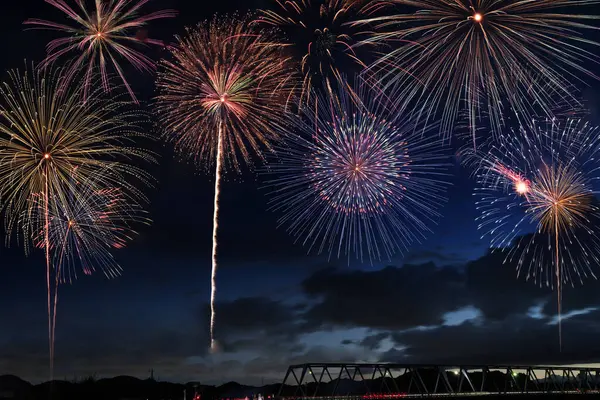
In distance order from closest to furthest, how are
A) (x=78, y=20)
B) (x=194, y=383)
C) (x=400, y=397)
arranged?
(x=78, y=20) < (x=194, y=383) < (x=400, y=397)

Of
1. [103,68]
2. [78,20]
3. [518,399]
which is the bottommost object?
[518,399]

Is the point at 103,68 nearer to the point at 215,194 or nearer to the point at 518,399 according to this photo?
the point at 215,194

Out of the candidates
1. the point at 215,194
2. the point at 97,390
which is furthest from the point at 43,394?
the point at 215,194

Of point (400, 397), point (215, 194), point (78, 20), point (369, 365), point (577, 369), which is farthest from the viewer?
point (577, 369)

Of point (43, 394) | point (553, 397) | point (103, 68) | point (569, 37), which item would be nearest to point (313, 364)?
point (103, 68)

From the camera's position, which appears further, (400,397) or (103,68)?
(400,397)

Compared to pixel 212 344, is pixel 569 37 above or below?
above

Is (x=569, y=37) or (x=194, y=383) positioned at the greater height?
(x=569, y=37)

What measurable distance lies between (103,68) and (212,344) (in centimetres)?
1689

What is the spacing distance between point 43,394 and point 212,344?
13430 cm

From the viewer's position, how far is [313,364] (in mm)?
68812

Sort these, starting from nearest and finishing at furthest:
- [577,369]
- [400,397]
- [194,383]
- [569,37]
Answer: [569,37] → [194,383] → [400,397] → [577,369]

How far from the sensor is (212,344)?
36875mm

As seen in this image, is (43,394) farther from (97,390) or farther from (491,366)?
(491,366)
